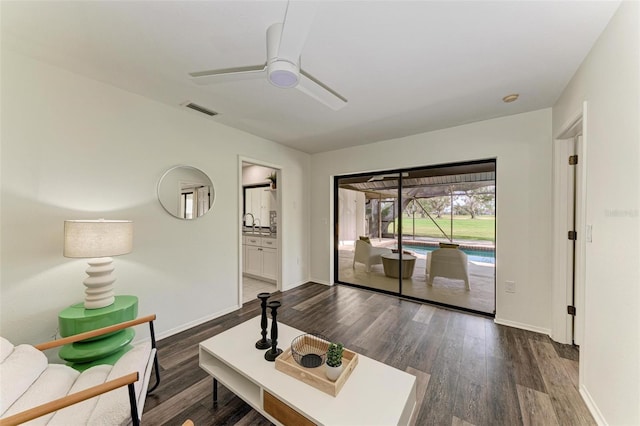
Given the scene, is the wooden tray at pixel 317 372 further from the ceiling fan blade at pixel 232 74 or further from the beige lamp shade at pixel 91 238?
the ceiling fan blade at pixel 232 74

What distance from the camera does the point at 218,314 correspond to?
10.2ft

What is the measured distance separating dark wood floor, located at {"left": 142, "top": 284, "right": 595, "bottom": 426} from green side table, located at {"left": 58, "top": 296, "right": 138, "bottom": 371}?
47cm

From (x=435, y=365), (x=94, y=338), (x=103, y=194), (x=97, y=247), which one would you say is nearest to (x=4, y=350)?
(x=94, y=338)

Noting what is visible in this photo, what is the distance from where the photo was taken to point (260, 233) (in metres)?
4.93

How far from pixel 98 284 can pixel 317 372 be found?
1.91m

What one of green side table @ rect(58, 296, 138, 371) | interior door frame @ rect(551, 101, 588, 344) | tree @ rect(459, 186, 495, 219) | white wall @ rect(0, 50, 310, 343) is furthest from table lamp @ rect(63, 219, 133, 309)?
interior door frame @ rect(551, 101, 588, 344)

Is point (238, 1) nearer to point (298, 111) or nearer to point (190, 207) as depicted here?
point (298, 111)

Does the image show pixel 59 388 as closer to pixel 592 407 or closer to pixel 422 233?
pixel 592 407

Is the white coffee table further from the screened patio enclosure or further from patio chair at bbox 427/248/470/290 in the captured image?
patio chair at bbox 427/248/470/290

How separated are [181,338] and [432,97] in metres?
3.71

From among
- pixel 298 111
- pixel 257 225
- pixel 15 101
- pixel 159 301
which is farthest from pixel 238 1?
pixel 257 225

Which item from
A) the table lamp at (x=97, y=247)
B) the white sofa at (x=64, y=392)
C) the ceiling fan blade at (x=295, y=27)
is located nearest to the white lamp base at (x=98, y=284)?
the table lamp at (x=97, y=247)

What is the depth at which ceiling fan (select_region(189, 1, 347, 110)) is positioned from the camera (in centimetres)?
99

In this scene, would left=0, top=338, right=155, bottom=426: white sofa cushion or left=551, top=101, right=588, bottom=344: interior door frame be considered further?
left=551, top=101, right=588, bottom=344: interior door frame
